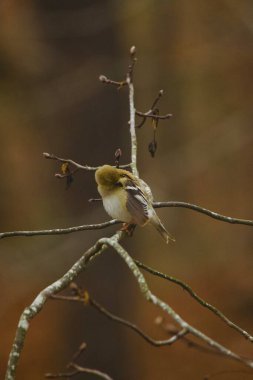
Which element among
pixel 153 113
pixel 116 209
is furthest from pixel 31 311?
pixel 153 113

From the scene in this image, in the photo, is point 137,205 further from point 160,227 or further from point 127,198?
point 160,227

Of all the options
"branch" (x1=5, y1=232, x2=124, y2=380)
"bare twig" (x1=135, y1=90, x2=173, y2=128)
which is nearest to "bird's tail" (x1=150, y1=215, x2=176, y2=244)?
"bare twig" (x1=135, y1=90, x2=173, y2=128)

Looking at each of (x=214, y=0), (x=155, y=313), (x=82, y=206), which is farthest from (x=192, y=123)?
(x=82, y=206)

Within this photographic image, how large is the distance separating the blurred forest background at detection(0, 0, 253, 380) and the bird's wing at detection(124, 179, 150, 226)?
3872 mm

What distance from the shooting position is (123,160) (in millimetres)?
7125

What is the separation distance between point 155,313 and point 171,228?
3.09 m

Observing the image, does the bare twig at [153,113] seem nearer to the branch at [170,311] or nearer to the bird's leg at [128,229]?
the bird's leg at [128,229]

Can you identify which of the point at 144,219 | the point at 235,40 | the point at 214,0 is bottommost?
the point at 144,219

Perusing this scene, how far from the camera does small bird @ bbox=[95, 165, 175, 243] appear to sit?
3.23 meters

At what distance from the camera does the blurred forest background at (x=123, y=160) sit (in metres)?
7.57

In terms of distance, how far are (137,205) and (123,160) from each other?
12.7 feet

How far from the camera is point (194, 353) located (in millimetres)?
9828

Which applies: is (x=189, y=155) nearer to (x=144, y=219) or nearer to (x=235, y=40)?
(x=235, y=40)

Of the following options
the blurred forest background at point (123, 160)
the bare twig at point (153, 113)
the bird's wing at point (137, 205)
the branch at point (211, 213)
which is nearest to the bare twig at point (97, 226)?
the branch at point (211, 213)
